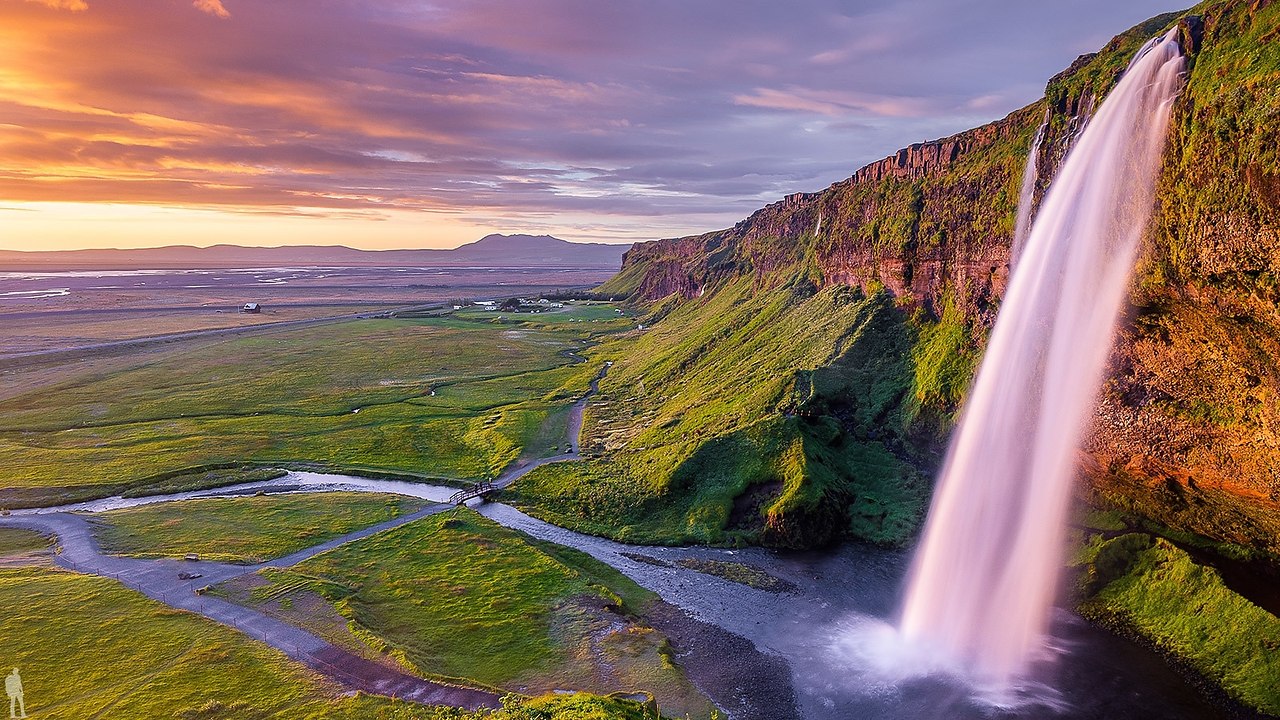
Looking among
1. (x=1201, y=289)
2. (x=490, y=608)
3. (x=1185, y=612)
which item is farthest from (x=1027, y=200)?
(x=490, y=608)

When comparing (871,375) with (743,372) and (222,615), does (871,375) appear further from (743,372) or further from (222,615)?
(222,615)

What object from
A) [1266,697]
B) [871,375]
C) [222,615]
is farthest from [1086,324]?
[222,615]

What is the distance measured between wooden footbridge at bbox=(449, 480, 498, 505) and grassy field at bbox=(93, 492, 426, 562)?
3.71 metres

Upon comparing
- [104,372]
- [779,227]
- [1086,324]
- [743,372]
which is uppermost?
[779,227]

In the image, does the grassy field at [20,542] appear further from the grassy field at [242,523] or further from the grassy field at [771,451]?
the grassy field at [771,451]

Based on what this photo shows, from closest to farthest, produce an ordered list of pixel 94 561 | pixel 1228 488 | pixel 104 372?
pixel 1228 488
pixel 94 561
pixel 104 372

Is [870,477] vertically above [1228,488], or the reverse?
[1228,488]

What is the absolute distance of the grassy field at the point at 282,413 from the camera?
77938 mm

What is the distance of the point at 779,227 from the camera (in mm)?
151500

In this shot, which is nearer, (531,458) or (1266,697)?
(1266,697)

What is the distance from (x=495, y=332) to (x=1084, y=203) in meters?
168

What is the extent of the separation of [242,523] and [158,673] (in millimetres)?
26108

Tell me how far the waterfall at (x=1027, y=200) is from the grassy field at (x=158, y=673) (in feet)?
160

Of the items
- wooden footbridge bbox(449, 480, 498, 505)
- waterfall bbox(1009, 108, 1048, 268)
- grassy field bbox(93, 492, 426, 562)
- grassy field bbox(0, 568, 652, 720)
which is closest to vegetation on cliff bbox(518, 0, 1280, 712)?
waterfall bbox(1009, 108, 1048, 268)
